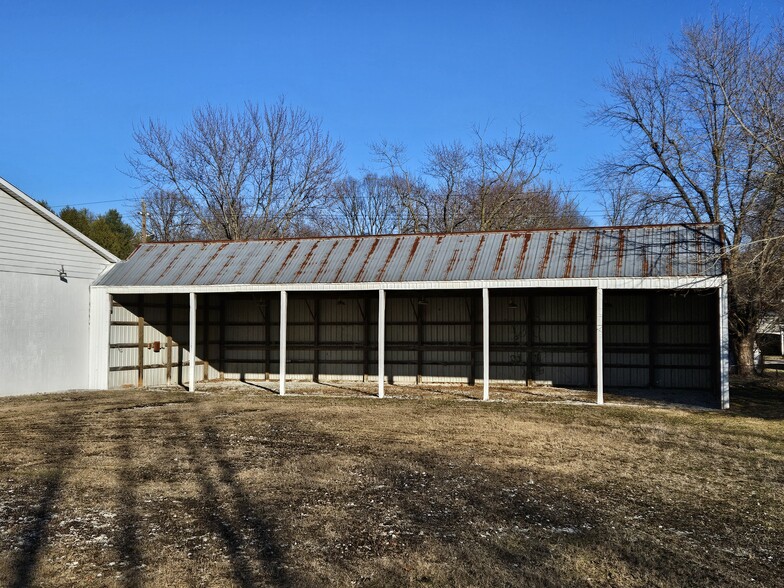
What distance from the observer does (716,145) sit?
21.0 meters

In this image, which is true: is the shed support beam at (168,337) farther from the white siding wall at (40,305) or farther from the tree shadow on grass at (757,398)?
the tree shadow on grass at (757,398)

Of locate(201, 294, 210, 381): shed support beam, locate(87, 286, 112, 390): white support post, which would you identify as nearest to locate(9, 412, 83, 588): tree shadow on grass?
locate(87, 286, 112, 390): white support post

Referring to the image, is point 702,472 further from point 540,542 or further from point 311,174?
point 311,174

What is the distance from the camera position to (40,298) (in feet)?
53.4

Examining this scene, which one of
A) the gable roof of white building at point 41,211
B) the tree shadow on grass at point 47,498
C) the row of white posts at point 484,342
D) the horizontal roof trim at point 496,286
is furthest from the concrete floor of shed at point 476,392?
the tree shadow on grass at point 47,498

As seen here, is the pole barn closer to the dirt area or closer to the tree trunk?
the dirt area

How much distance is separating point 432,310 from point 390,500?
12.7 meters

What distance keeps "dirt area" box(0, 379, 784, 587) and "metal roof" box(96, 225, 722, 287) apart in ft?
11.3

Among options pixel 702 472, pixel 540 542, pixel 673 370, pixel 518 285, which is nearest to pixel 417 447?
pixel 702 472

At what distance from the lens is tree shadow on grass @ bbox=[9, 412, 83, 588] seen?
15.9 feet

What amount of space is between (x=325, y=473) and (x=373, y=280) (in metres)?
8.21

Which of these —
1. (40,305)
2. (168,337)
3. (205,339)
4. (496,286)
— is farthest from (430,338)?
(40,305)

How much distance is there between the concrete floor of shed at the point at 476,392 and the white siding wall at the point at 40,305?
10.4 feet

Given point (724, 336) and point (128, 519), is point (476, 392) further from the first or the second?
point (128, 519)
